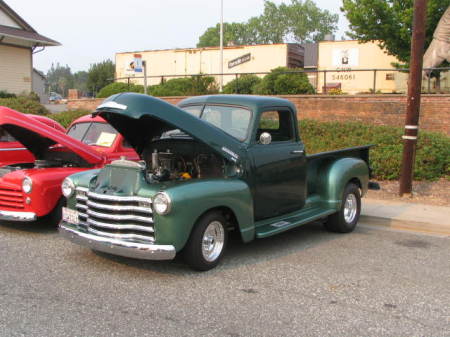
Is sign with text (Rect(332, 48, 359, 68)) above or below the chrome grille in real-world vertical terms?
above

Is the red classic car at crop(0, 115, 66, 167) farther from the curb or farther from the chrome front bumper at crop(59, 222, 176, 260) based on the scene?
the curb

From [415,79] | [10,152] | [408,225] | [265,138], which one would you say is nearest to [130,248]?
[265,138]

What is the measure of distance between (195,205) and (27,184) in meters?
2.87

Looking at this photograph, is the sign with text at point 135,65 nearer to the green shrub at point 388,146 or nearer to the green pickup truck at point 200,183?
the green shrub at point 388,146

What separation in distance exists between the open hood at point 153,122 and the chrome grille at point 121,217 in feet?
2.84

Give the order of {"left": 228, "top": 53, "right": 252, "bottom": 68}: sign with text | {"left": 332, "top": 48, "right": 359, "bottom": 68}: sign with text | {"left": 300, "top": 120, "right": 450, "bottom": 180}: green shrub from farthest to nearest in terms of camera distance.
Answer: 1. {"left": 228, "top": 53, "right": 252, "bottom": 68}: sign with text
2. {"left": 332, "top": 48, "right": 359, "bottom": 68}: sign with text
3. {"left": 300, "top": 120, "right": 450, "bottom": 180}: green shrub

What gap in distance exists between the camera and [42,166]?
7867mm

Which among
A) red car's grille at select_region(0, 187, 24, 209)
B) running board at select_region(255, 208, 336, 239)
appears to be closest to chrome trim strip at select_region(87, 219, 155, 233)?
running board at select_region(255, 208, 336, 239)

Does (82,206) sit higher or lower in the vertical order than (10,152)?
lower

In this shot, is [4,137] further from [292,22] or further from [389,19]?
[292,22]

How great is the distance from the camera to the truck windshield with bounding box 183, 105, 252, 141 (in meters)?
6.42

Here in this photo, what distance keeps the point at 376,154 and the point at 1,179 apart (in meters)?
8.11

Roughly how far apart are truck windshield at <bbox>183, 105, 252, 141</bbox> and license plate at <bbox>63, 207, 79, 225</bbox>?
76.6 inches

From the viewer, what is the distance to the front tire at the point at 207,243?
5.40 metres
